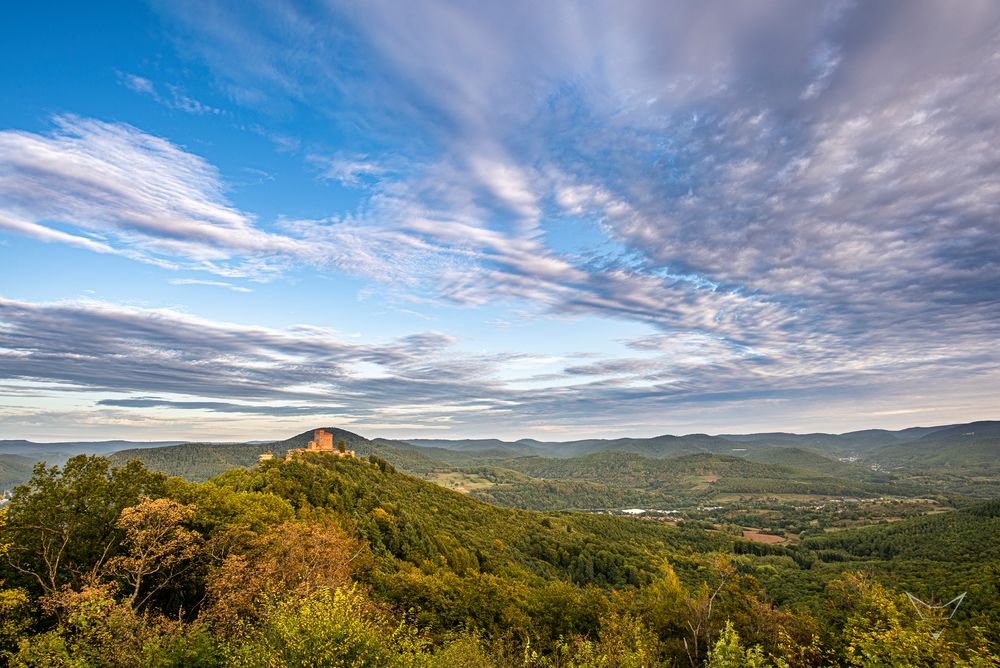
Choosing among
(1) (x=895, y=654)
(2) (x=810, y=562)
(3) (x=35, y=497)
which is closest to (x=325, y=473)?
(3) (x=35, y=497)

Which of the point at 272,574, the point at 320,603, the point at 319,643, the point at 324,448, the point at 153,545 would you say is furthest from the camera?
the point at 324,448

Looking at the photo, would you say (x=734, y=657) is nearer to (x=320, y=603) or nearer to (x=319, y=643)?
(x=319, y=643)

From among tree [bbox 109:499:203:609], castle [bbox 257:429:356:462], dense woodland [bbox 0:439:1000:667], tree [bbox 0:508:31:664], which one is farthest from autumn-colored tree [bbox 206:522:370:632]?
castle [bbox 257:429:356:462]

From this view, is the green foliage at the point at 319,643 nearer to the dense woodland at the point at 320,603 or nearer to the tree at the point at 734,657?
the dense woodland at the point at 320,603

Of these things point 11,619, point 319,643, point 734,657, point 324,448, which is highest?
point 324,448

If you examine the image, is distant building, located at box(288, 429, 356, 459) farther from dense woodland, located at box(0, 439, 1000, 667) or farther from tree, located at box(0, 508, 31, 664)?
tree, located at box(0, 508, 31, 664)

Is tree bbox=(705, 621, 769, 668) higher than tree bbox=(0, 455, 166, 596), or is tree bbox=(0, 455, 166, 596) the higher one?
tree bbox=(0, 455, 166, 596)

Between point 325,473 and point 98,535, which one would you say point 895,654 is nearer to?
point 98,535

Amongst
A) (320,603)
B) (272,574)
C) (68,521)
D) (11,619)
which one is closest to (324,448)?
(68,521)

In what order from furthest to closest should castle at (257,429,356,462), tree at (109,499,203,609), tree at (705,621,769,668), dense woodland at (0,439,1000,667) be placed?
1. castle at (257,429,356,462)
2. tree at (109,499,203,609)
3. dense woodland at (0,439,1000,667)
4. tree at (705,621,769,668)

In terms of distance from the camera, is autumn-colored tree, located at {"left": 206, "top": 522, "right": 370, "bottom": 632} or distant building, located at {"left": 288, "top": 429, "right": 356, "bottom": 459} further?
distant building, located at {"left": 288, "top": 429, "right": 356, "bottom": 459}

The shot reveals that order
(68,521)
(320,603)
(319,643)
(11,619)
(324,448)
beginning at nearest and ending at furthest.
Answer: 1. (319,643)
2. (320,603)
3. (11,619)
4. (68,521)
5. (324,448)

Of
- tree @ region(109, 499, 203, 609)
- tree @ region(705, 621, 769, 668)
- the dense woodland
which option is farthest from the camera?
tree @ region(109, 499, 203, 609)

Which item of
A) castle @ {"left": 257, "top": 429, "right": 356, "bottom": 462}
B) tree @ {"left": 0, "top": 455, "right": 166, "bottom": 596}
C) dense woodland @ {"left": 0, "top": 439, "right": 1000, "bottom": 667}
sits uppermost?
castle @ {"left": 257, "top": 429, "right": 356, "bottom": 462}
